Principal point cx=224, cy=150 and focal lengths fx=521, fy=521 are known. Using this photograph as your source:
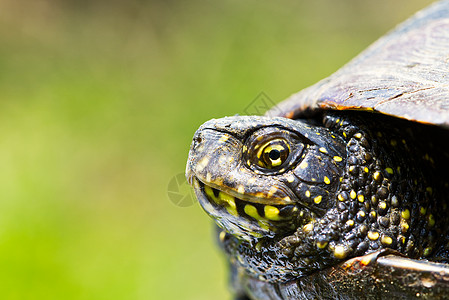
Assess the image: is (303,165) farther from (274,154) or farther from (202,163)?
(202,163)

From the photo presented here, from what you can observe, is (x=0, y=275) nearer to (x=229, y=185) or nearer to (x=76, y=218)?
(x=76, y=218)

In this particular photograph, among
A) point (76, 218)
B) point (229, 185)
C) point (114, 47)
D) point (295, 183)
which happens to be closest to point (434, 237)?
point (295, 183)

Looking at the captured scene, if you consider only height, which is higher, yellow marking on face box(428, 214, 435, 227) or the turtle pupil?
the turtle pupil

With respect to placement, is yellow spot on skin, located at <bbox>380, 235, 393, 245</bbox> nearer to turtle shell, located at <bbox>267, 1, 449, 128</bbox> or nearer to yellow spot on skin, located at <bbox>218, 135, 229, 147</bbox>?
turtle shell, located at <bbox>267, 1, 449, 128</bbox>

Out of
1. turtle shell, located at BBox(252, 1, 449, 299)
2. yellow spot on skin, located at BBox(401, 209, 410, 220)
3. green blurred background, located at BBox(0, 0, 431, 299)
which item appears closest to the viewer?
turtle shell, located at BBox(252, 1, 449, 299)

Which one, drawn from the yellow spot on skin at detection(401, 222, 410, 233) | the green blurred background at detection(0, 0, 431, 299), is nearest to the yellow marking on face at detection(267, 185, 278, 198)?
the yellow spot on skin at detection(401, 222, 410, 233)

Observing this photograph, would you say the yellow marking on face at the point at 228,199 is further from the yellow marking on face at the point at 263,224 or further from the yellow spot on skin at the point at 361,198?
the yellow spot on skin at the point at 361,198
